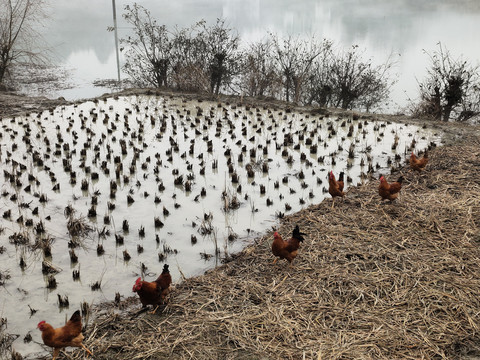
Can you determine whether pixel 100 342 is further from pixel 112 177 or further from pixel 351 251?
pixel 112 177

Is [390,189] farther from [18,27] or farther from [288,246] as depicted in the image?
[18,27]

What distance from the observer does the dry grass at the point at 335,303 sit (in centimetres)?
271

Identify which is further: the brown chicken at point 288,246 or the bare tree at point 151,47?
the bare tree at point 151,47

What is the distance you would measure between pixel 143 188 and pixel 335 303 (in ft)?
13.1

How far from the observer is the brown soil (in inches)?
107

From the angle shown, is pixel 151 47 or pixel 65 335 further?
pixel 151 47

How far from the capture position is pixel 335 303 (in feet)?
10.2

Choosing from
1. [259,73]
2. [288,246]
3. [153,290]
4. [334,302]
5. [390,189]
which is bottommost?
[334,302]

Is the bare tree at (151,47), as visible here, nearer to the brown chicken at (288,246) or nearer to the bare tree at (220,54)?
the bare tree at (220,54)

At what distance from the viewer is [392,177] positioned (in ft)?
20.9

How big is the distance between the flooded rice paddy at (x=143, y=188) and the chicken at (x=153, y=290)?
2.12 ft

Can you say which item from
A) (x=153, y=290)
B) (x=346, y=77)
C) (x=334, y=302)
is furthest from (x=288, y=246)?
(x=346, y=77)

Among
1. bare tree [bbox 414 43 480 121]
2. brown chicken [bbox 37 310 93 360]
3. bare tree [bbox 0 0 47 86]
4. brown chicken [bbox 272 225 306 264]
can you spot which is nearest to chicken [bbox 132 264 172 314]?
brown chicken [bbox 37 310 93 360]

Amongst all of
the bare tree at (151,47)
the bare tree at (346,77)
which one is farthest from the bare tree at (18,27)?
the bare tree at (346,77)
